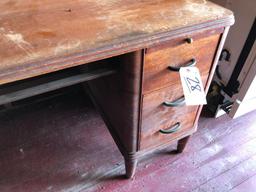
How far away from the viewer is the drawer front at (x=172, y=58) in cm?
70

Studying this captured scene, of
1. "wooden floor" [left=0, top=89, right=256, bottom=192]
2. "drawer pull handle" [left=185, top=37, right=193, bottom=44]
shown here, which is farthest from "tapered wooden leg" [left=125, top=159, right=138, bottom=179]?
"drawer pull handle" [left=185, top=37, right=193, bottom=44]

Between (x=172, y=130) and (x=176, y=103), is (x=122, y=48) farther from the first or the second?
(x=172, y=130)

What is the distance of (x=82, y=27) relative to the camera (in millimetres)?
645

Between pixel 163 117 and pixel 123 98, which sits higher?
pixel 123 98

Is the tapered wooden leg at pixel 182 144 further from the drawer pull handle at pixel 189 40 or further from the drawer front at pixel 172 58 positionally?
the drawer pull handle at pixel 189 40

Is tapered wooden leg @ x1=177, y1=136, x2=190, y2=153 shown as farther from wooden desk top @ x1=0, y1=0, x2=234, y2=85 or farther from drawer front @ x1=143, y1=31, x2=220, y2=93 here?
wooden desk top @ x1=0, y1=0, x2=234, y2=85

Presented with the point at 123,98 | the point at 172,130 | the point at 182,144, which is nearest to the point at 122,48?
the point at 123,98

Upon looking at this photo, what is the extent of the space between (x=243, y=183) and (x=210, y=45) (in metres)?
0.72

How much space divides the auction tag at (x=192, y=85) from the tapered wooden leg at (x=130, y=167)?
15.8 inches

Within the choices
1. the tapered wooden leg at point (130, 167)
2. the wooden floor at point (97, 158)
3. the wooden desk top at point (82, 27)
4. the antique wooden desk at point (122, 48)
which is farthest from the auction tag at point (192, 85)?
the wooden floor at point (97, 158)

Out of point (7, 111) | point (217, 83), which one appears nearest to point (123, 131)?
point (217, 83)

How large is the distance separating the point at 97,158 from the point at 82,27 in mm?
756

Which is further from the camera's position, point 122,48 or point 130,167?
point 130,167

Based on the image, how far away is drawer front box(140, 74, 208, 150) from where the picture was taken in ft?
2.69
